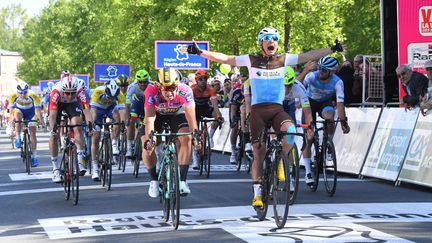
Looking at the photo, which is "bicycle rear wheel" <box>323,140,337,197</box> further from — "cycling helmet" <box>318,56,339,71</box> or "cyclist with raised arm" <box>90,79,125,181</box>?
"cyclist with raised arm" <box>90,79,125,181</box>

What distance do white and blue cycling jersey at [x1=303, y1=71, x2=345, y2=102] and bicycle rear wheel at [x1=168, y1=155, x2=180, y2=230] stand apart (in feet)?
14.9

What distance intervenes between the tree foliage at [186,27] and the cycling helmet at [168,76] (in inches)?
812

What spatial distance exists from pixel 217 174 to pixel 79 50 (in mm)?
62064

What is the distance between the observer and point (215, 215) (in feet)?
37.3

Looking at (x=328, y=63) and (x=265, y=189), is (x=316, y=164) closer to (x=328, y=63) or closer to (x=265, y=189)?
(x=328, y=63)

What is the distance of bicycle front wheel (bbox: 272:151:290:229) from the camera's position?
989 cm

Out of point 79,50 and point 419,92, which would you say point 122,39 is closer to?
point 79,50

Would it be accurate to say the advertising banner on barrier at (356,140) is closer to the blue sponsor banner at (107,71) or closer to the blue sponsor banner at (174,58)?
the blue sponsor banner at (174,58)

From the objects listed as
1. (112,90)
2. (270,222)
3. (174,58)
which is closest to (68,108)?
(112,90)

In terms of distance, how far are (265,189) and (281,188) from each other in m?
0.61

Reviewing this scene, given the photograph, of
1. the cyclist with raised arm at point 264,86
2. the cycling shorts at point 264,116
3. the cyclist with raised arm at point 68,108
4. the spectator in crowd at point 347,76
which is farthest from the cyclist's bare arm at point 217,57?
the spectator in crowd at point 347,76

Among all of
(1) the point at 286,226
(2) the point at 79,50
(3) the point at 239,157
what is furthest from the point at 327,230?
(2) the point at 79,50

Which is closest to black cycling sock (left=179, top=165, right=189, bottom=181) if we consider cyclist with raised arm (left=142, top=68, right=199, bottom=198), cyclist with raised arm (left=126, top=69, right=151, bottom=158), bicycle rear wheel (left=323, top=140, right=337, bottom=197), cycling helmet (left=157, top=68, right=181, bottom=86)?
cyclist with raised arm (left=142, top=68, right=199, bottom=198)

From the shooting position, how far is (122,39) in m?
53.1
